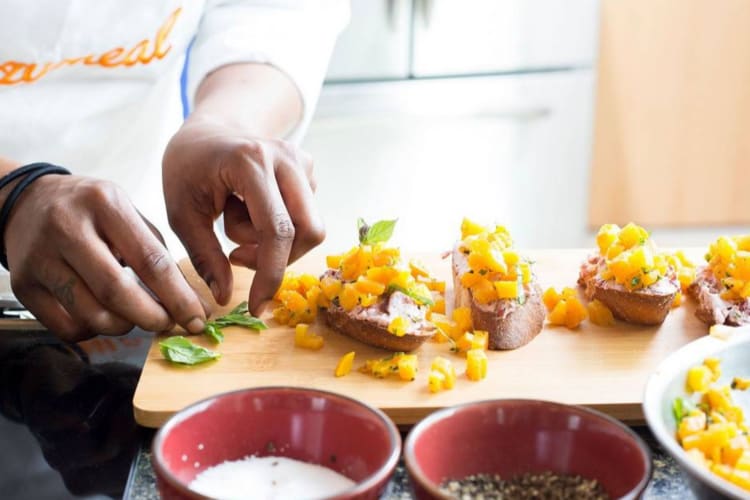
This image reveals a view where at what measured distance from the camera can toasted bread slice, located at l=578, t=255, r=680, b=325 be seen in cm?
157

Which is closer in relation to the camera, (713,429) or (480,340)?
(713,429)

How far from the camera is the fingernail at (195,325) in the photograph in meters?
1.53

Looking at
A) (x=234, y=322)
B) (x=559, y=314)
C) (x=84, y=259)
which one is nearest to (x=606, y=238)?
(x=559, y=314)

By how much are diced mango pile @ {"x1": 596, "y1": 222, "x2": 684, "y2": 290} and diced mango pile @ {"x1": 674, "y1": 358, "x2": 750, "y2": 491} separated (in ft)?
1.63

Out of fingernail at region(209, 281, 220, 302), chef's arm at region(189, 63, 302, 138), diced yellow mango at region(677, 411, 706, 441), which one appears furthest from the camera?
chef's arm at region(189, 63, 302, 138)

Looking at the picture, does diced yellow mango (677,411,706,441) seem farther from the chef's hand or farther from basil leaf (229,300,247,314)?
basil leaf (229,300,247,314)

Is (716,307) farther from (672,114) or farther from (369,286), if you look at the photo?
(672,114)

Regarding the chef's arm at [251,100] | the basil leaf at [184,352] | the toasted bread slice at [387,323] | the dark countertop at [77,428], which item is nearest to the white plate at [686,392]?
the dark countertop at [77,428]

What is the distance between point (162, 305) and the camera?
150cm

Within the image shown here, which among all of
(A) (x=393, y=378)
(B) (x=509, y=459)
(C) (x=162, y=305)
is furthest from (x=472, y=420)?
(C) (x=162, y=305)

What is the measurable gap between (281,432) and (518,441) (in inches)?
9.2

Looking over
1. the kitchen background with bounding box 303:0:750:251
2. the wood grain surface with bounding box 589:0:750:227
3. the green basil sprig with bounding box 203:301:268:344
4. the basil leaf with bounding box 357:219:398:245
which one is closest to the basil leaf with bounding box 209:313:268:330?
the green basil sprig with bounding box 203:301:268:344

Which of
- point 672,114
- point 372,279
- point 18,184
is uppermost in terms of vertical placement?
point 18,184

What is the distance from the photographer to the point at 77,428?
1.23m
